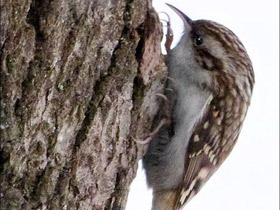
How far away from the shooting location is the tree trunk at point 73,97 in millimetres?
1388

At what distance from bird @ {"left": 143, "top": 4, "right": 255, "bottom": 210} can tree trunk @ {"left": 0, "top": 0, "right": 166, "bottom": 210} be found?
0.28 metres

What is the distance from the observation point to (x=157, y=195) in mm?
2432

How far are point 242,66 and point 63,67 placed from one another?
108 cm

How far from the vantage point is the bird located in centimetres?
220

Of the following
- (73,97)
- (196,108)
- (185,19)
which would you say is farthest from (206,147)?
(73,97)

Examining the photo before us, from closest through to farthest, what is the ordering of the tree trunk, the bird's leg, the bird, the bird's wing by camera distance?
the tree trunk, the bird's leg, the bird, the bird's wing

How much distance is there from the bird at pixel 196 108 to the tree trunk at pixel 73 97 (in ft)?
0.93

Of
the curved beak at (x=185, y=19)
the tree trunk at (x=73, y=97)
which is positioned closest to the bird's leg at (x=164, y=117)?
the tree trunk at (x=73, y=97)

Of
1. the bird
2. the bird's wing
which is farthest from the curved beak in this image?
the bird's wing

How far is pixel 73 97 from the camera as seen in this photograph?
1.56m

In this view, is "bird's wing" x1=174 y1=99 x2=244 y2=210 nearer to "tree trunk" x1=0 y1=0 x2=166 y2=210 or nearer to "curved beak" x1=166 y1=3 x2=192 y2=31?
"curved beak" x1=166 y1=3 x2=192 y2=31

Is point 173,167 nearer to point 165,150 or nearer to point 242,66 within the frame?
point 165,150

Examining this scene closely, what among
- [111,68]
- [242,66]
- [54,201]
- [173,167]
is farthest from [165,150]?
[54,201]

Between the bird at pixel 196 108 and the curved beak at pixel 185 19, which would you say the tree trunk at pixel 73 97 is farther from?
the curved beak at pixel 185 19
